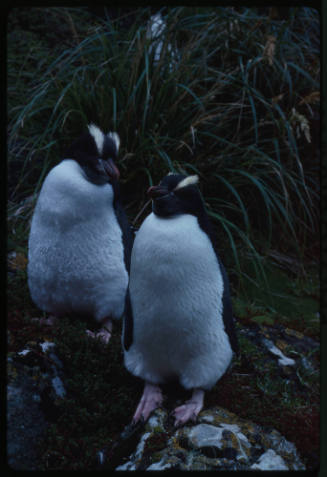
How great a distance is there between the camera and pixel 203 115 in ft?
6.41

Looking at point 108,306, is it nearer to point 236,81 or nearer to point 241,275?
point 241,275

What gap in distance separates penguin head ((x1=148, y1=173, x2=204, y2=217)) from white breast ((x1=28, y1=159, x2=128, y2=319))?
0.35 m

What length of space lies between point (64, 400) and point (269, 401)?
508 mm

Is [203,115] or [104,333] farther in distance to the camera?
[203,115]

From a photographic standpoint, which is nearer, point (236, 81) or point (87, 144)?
point (87, 144)

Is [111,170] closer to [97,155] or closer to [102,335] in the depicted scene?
[97,155]

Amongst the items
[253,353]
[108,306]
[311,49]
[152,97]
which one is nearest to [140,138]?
[152,97]

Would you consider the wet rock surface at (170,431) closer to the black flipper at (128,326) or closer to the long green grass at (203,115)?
the black flipper at (128,326)

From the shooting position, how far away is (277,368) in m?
1.38

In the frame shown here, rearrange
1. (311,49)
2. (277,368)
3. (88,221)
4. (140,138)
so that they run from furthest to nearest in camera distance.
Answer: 1. (311,49)
2. (140,138)
3. (277,368)
4. (88,221)

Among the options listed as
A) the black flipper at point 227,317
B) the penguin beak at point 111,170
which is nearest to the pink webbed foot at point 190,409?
the black flipper at point 227,317

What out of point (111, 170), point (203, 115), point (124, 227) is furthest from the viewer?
point (203, 115)

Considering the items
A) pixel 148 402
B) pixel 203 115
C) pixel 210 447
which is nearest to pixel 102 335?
pixel 148 402

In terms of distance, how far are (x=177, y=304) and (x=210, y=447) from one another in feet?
0.94
